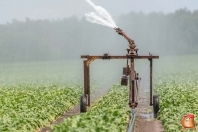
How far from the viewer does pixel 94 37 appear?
122688 mm

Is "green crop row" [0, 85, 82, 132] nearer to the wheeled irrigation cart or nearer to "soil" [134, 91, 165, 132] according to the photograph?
the wheeled irrigation cart

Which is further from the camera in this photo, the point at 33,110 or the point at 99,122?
the point at 33,110

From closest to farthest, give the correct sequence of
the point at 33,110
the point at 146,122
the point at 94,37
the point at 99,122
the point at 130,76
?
1. the point at 99,122
2. the point at 146,122
3. the point at 130,76
4. the point at 33,110
5. the point at 94,37

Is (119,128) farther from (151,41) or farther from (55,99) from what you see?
(151,41)

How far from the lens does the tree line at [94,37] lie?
4503 inches

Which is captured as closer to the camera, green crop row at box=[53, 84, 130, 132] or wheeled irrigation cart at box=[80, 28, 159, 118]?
green crop row at box=[53, 84, 130, 132]

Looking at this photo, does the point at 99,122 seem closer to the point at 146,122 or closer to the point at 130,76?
the point at 146,122

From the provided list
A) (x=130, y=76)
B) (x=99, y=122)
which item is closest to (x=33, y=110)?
(x=130, y=76)

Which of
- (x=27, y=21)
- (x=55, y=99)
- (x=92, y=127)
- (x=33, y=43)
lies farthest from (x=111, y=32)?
(x=92, y=127)

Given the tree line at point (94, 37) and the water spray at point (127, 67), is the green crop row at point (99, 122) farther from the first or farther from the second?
the tree line at point (94, 37)

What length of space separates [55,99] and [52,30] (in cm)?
11587

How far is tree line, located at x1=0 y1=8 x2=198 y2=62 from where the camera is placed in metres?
114

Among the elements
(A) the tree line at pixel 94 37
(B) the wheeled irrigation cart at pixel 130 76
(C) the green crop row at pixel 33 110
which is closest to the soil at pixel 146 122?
(B) the wheeled irrigation cart at pixel 130 76

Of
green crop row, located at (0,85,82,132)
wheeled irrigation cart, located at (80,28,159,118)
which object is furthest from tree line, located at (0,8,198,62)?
wheeled irrigation cart, located at (80,28,159,118)
